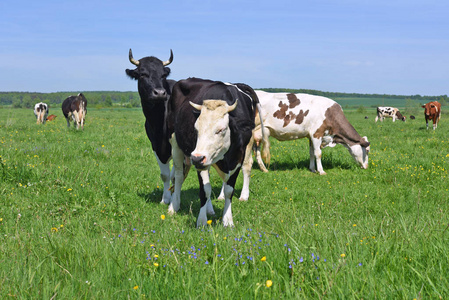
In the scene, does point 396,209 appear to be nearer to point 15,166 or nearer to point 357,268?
point 357,268

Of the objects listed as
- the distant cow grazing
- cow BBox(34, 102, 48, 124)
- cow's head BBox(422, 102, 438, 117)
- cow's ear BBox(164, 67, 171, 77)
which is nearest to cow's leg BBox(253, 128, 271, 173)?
the distant cow grazing

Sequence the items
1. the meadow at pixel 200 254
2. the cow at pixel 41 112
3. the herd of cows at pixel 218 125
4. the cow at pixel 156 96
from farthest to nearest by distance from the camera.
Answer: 1. the cow at pixel 41 112
2. the cow at pixel 156 96
3. the herd of cows at pixel 218 125
4. the meadow at pixel 200 254

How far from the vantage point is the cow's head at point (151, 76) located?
6348 millimetres

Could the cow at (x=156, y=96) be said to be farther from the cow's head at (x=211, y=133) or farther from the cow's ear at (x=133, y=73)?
the cow's head at (x=211, y=133)

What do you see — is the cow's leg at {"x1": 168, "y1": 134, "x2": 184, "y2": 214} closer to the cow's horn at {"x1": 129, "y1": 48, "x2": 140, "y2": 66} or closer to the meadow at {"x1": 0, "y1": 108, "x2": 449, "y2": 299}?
the meadow at {"x1": 0, "y1": 108, "x2": 449, "y2": 299}

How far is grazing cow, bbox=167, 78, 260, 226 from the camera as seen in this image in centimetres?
443

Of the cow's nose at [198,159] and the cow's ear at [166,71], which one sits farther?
the cow's ear at [166,71]

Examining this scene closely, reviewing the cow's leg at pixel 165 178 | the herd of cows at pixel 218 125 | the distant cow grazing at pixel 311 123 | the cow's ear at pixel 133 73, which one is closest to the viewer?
the herd of cows at pixel 218 125

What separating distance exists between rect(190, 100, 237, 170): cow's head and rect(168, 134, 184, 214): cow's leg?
5.97ft

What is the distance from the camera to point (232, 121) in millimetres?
4855

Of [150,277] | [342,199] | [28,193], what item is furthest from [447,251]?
[28,193]

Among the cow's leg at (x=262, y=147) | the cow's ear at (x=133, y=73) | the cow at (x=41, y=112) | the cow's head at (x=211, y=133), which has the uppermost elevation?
the cow's ear at (x=133, y=73)

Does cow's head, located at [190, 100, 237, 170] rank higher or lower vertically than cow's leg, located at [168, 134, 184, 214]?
higher

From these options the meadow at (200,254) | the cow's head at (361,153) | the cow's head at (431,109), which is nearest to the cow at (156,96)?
the meadow at (200,254)
